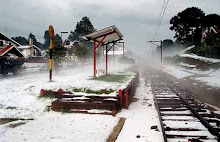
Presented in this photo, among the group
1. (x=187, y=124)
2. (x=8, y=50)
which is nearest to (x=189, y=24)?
(x=8, y=50)

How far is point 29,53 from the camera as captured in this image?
5691 centimetres

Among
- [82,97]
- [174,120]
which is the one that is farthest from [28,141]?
[174,120]

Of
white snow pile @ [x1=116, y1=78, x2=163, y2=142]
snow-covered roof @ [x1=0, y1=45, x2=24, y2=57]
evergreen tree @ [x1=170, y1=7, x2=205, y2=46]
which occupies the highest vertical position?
evergreen tree @ [x1=170, y1=7, x2=205, y2=46]

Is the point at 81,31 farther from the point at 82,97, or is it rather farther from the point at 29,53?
the point at 82,97

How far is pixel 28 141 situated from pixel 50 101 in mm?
3358

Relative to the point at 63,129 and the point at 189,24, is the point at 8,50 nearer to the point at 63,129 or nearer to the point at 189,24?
the point at 63,129

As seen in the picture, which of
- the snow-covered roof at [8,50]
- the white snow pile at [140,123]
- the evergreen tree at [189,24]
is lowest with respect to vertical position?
the white snow pile at [140,123]

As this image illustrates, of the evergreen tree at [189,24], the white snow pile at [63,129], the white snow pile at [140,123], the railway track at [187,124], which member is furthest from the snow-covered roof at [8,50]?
the evergreen tree at [189,24]

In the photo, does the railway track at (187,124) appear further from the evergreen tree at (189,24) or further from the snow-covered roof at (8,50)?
the evergreen tree at (189,24)

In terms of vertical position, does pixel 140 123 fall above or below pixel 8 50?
below

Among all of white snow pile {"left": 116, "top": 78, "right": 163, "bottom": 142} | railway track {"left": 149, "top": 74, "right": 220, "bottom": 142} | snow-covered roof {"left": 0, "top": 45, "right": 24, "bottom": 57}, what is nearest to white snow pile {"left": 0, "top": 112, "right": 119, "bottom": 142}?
white snow pile {"left": 116, "top": 78, "right": 163, "bottom": 142}

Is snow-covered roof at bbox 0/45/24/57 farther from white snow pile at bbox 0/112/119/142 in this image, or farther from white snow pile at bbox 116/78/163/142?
white snow pile at bbox 116/78/163/142

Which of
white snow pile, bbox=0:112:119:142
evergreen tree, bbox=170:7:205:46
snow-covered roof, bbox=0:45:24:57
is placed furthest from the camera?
evergreen tree, bbox=170:7:205:46

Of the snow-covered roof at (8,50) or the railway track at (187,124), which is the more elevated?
the snow-covered roof at (8,50)
